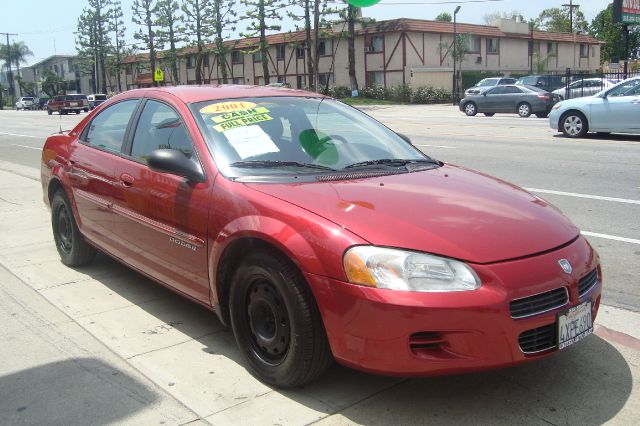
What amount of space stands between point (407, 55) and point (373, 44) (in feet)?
11.7

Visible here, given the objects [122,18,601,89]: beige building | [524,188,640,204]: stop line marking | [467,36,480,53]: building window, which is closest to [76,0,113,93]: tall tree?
[122,18,601,89]: beige building

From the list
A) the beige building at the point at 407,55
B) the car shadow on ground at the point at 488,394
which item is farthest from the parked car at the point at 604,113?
the beige building at the point at 407,55

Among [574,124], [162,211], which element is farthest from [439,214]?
[574,124]

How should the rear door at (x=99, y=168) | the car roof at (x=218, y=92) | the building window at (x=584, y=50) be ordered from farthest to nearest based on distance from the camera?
the building window at (x=584, y=50) < the rear door at (x=99, y=168) < the car roof at (x=218, y=92)

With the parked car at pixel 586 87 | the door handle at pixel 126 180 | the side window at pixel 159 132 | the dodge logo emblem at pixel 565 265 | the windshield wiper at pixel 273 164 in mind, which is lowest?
the dodge logo emblem at pixel 565 265

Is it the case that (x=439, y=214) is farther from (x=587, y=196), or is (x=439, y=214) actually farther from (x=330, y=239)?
(x=587, y=196)

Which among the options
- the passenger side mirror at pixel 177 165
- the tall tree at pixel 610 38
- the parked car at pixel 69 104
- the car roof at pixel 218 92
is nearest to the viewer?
the passenger side mirror at pixel 177 165

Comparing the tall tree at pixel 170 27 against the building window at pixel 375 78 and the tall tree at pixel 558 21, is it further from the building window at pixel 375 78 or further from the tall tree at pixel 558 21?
the tall tree at pixel 558 21

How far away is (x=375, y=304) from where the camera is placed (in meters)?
2.77

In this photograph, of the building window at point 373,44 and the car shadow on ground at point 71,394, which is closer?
the car shadow on ground at point 71,394

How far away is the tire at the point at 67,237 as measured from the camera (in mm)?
5450

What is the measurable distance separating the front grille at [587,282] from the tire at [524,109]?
2428cm

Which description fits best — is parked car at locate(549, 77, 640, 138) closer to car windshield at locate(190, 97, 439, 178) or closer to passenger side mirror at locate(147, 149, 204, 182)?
car windshield at locate(190, 97, 439, 178)

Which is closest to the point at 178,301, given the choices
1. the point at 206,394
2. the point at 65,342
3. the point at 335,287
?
the point at 65,342
